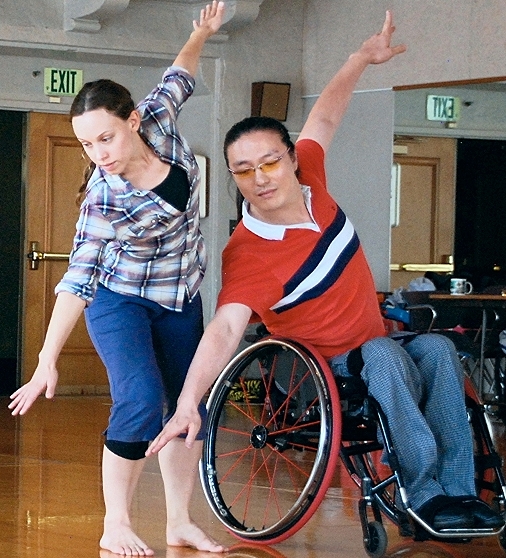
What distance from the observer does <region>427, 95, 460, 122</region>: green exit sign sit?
23.3 feet

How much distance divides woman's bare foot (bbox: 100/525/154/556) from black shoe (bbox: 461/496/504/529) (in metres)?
0.76

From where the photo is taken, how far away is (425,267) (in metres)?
7.35

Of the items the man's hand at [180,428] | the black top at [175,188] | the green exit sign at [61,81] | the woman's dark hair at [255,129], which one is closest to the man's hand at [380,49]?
the woman's dark hair at [255,129]

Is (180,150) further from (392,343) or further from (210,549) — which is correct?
(210,549)

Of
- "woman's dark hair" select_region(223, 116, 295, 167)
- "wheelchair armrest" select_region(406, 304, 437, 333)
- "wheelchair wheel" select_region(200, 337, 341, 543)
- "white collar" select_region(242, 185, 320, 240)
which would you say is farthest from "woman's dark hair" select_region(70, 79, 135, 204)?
"wheelchair armrest" select_region(406, 304, 437, 333)

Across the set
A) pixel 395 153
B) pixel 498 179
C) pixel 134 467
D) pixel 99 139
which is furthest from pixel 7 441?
pixel 498 179

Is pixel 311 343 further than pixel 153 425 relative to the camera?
Yes

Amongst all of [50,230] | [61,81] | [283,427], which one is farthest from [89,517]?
[61,81]

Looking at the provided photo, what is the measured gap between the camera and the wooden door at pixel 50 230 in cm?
757

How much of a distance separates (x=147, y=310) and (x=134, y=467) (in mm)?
378

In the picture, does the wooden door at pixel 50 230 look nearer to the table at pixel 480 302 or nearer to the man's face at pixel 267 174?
the table at pixel 480 302

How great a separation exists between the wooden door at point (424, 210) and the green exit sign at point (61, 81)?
2.13 metres

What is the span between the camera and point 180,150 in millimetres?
2797

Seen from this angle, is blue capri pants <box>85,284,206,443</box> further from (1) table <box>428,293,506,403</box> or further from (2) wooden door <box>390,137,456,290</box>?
(2) wooden door <box>390,137,456,290</box>
